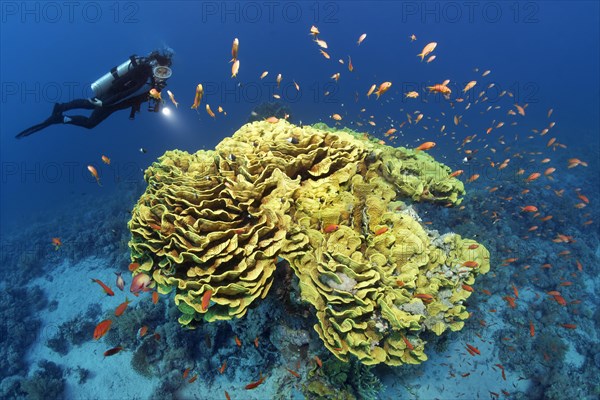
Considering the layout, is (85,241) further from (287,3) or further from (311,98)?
(287,3)

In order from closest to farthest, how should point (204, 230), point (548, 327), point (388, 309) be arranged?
point (388, 309)
point (204, 230)
point (548, 327)

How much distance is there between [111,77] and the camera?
8.65 metres

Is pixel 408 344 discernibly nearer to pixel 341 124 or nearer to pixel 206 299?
pixel 206 299

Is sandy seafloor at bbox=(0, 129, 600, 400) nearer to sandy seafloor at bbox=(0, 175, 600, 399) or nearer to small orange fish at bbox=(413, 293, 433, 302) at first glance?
sandy seafloor at bbox=(0, 175, 600, 399)

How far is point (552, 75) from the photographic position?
10631 cm

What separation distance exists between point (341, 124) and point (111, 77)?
122 feet

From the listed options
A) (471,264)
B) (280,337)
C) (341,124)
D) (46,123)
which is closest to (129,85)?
(46,123)

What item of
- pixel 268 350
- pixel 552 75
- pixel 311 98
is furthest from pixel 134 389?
pixel 552 75

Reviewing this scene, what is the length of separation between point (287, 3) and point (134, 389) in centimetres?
10196

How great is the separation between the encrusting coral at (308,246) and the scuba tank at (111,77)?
4.42 meters

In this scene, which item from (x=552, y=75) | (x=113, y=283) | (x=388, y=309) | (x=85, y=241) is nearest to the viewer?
(x=388, y=309)

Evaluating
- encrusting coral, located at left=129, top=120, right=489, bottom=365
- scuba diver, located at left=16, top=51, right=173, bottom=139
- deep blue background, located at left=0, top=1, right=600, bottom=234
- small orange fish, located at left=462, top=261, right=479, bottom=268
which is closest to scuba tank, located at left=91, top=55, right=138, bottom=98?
scuba diver, located at left=16, top=51, right=173, bottom=139

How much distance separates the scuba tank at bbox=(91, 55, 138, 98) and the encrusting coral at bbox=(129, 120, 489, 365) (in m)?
4.42

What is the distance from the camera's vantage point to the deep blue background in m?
55.7
